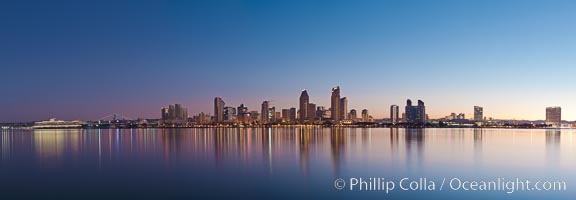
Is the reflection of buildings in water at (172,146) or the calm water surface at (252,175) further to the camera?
the reflection of buildings in water at (172,146)

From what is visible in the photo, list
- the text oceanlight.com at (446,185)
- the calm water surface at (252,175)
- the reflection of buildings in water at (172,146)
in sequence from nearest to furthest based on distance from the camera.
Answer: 1. the calm water surface at (252,175)
2. the text oceanlight.com at (446,185)
3. the reflection of buildings in water at (172,146)

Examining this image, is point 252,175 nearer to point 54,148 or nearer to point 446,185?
point 446,185

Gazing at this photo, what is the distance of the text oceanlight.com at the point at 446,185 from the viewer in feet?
55.3

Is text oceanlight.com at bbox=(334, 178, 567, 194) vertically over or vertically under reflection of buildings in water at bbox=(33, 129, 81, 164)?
under

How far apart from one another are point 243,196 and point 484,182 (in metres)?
10.3

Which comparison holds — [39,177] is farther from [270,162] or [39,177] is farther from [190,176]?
[270,162]

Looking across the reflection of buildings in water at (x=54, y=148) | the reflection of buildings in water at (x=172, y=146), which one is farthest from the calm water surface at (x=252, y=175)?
the reflection of buildings in water at (x=172, y=146)

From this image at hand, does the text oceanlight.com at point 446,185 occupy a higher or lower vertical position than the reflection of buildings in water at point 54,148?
lower

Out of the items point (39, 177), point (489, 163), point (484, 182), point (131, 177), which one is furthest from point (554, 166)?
point (39, 177)

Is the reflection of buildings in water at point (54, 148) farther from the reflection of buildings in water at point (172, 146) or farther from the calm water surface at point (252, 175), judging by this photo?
the reflection of buildings in water at point (172, 146)

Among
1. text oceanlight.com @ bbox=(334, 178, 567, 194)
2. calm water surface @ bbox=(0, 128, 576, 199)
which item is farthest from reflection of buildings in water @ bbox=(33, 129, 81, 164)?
text oceanlight.com @ bbox=(334, 178, 567, 194)

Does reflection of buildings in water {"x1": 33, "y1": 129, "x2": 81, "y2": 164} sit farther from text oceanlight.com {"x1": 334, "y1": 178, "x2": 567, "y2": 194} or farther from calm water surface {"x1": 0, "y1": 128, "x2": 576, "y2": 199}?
text oceanlight.com {"x1": 334, "y1": 178, "x2": 567, "y2": 194}

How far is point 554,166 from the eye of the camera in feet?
81.3

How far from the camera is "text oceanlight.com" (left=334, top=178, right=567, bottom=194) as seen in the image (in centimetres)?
1684
